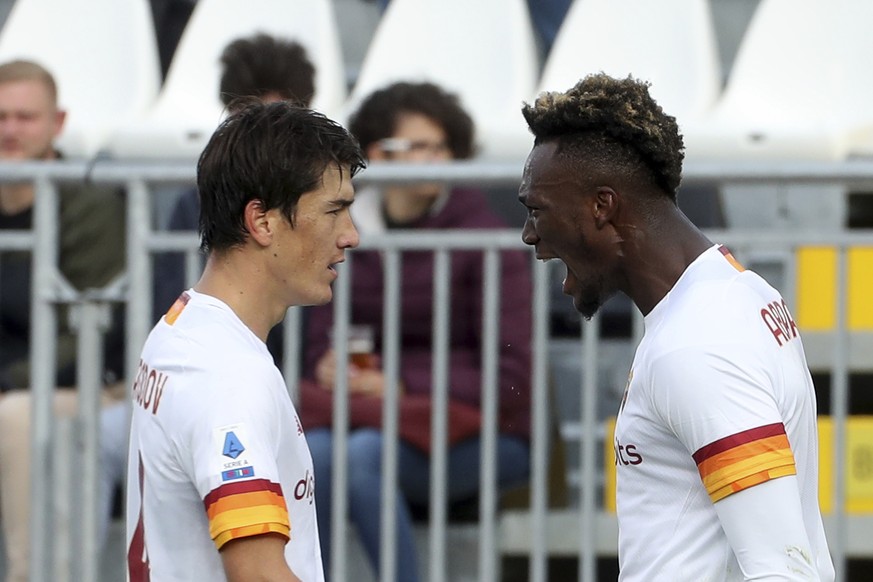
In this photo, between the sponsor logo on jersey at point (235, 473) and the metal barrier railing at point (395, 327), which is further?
the metal barrier railing at point (395, 327)

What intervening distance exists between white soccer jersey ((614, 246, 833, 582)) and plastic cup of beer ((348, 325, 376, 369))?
196 centimetres

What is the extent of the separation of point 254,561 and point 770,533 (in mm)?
817

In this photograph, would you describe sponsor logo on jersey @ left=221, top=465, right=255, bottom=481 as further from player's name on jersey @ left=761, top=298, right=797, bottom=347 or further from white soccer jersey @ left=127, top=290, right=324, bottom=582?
player's name on jersey @ left=761, top=298, right=797, bottom=347

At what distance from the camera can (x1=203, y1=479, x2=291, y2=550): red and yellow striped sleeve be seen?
7.91ft

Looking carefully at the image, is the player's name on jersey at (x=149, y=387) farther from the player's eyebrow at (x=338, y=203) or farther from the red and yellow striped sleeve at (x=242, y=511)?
the player's eyebrow at (x=338, y=203)

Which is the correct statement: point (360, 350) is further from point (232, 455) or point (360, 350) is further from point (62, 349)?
point (232, 455)

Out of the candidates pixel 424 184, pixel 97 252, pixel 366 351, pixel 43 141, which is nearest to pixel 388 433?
pixel 366 351

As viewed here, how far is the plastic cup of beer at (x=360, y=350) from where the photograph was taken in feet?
14.5

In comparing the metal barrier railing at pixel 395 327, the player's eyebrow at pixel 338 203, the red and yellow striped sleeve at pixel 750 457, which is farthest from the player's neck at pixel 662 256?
the metal barrier railing at pixel 395 327

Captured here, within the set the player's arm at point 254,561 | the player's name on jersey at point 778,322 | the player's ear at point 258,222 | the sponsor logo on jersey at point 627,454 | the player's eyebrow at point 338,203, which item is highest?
the player's eyebrow at point 338,203

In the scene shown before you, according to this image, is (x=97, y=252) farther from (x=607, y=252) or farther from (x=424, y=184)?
(x=607, y=252)

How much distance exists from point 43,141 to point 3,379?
3.11 feet

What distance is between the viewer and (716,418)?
227 centimetres

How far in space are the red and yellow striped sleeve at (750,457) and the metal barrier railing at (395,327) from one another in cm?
201
